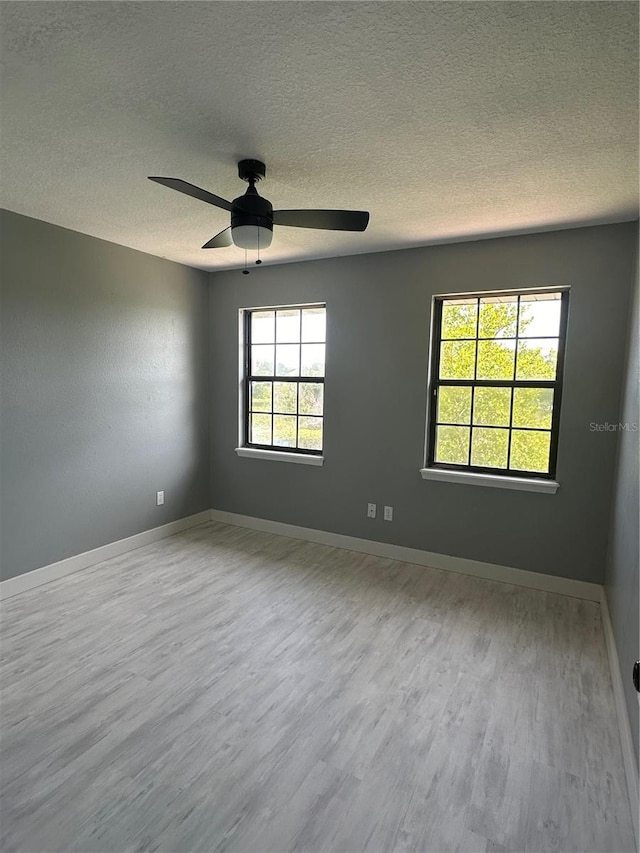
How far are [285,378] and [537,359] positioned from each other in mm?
2188

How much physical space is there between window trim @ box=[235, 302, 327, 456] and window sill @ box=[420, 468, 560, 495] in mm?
1054

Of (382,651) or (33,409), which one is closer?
(382,651)

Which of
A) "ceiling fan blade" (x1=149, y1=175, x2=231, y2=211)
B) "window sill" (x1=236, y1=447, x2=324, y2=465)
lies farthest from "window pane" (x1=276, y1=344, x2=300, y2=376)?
"ceiling fan blade" (x1=149, y1=175, x2=231, y2=211)

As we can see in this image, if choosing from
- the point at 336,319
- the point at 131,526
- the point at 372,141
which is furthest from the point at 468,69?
the point at 131,526

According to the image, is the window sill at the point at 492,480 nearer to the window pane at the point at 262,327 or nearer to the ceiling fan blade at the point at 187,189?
the window pane at the point at 262,327

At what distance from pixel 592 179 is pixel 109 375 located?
351cm

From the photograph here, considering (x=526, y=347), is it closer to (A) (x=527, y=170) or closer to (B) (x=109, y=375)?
(A) (x=527, y=170)

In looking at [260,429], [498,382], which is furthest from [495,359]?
[260,429]

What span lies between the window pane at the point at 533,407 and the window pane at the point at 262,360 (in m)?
2.26

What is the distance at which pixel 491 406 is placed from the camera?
11.5 feet

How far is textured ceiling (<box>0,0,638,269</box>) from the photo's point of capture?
53.0 inches

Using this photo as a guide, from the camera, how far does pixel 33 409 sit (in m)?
3.19

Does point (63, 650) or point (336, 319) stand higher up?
point (336, 319)

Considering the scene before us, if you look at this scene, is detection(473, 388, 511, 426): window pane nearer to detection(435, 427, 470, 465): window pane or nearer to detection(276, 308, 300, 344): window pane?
detection(435, 427, 470, 465): window pane
